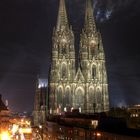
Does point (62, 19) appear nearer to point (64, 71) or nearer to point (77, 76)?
point (64, 71)

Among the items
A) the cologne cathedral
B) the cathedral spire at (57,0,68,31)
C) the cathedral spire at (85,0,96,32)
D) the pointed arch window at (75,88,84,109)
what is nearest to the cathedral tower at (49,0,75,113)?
the cologne cathedral

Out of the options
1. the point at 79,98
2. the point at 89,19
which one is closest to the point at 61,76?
the point at 79,98

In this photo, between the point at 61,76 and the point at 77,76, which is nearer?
the point at 61,76

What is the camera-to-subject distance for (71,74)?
119625 mm

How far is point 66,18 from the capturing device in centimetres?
12594

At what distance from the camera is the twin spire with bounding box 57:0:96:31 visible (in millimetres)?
125688

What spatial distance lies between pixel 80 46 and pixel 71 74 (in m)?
8.86

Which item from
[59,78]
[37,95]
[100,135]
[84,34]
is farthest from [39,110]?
[100,135]

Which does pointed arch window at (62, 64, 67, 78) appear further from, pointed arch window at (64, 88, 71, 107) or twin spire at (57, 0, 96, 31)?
twin spire at (57, 0, 96, 31)

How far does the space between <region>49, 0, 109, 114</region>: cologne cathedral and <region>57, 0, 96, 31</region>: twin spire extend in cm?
203

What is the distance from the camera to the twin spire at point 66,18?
126m

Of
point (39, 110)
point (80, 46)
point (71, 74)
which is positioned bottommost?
point (39, 110)

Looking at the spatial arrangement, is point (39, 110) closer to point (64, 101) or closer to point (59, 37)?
point (64, 101)

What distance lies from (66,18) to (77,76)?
1721 centimetres
